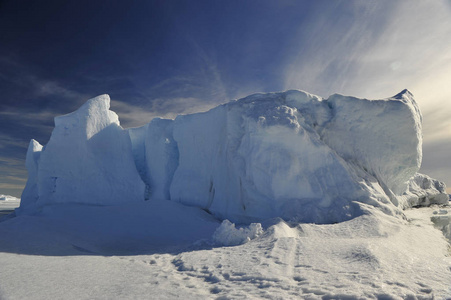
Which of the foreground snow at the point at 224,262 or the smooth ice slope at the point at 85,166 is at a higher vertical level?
the smooth ice slope at the point at 85,166

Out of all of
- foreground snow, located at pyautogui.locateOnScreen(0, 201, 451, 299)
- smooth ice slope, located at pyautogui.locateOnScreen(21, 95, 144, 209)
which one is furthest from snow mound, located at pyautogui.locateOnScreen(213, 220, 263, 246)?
smooth ice slope, located at pyautogui.locateOnScreen(21, 95, 144, 209)

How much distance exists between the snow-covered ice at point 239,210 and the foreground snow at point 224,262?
0.10 ft

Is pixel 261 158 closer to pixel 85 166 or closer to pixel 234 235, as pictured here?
pixel 234 235

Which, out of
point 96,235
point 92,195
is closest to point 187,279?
point 96,235

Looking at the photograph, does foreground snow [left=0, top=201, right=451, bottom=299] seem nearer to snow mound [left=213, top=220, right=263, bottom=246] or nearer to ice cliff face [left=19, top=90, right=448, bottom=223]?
snow mound [left=213, top=220, right=263, bottom=246]

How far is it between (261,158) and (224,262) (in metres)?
4.72

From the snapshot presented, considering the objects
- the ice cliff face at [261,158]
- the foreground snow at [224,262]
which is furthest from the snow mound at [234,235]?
the ice cliff face at [261,158]

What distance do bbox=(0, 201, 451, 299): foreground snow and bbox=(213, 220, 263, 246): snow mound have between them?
22mm

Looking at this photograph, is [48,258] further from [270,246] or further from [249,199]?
[249,199]

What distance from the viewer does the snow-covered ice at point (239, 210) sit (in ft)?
11.4

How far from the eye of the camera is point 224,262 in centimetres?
428

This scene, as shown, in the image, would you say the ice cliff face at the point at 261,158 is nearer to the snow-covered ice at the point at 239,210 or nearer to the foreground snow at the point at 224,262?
the snow-covered ice at the point at 239,210

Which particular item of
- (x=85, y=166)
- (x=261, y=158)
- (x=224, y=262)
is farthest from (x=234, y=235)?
(x=85, y=166)

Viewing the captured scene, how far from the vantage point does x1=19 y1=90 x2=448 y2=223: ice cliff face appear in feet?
26.7
